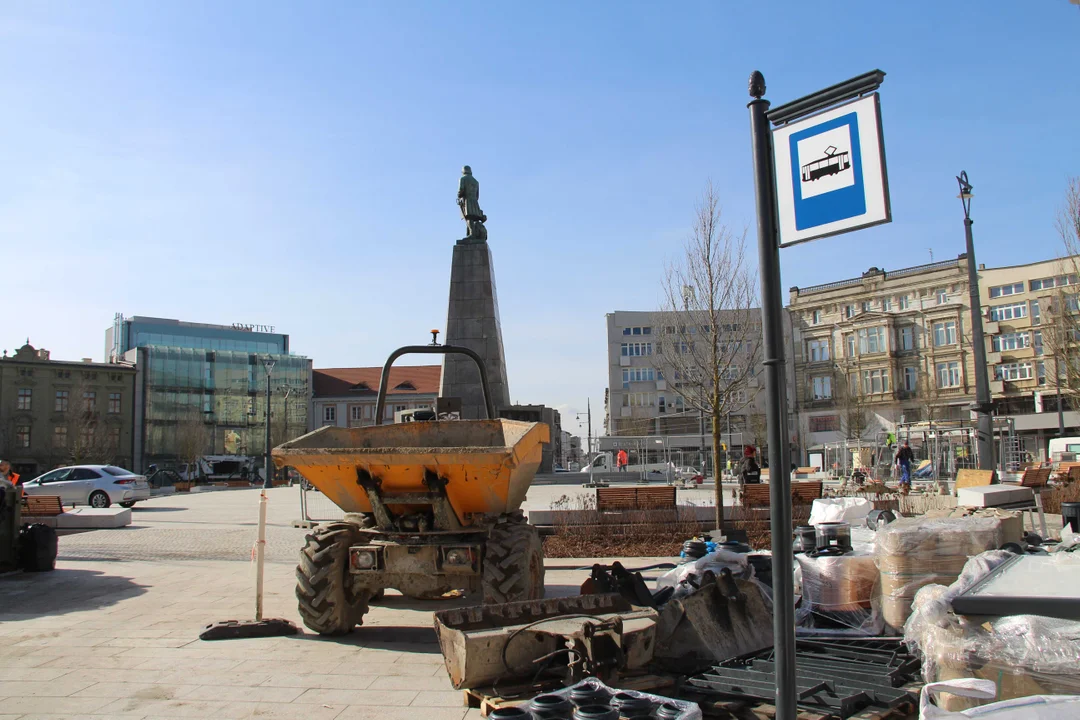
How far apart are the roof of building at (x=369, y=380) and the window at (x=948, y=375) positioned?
48.6 m

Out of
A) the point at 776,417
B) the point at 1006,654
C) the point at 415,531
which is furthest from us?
the point at 415,531

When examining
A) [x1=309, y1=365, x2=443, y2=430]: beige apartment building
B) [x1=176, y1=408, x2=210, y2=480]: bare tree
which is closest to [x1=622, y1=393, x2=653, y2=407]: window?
[x1=309, y1=365, x2=443, y2=430]: beige apartment building

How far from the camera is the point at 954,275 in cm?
6003

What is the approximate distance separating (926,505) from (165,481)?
44599 mm

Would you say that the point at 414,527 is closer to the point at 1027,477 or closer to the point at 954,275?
the point at 1027,477

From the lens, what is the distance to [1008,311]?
56469 millimetres

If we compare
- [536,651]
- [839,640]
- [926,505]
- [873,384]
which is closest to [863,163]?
[536,651]

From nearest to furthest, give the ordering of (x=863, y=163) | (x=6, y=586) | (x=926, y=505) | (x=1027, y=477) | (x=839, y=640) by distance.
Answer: (x=863, y=163), (x=839, y=640), (x=6, y=586), (x=926, y=505), (x=1027, y=477)

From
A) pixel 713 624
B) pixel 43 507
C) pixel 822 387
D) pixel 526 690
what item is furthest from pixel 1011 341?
pixel 526 690

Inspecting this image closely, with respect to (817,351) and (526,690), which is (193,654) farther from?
(817,351)

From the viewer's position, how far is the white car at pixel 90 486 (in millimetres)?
25078

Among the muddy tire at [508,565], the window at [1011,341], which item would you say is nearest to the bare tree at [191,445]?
the window at [1011,341]

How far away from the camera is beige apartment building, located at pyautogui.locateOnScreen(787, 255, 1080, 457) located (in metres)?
54.2

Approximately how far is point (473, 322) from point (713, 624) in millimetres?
17047
